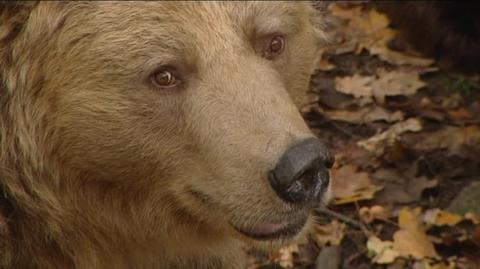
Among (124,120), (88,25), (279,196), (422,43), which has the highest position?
(88,25)

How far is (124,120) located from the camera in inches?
144

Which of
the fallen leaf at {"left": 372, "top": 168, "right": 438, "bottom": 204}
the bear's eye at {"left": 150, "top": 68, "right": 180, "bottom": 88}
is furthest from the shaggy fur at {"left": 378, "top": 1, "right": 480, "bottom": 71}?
the bear's eye at {"left": 150, "top": 68, "right": 180, "bottom": 88}

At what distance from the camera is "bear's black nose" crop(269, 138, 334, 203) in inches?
131

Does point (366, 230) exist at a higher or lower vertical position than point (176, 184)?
lower

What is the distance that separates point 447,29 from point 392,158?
113 cm

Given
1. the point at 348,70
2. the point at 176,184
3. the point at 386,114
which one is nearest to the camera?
the point at 176,184

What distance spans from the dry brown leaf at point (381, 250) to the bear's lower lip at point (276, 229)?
4.69ft

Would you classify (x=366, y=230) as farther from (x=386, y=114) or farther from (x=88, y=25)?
(x=88, y=25)

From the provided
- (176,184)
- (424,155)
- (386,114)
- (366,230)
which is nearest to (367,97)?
(386,114)

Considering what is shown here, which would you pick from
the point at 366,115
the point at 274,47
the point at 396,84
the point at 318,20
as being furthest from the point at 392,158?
the point at 274,47

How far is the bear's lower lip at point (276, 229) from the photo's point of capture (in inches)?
145

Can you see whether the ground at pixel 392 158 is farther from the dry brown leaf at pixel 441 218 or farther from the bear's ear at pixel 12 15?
the bear's ear at pixel 12 15

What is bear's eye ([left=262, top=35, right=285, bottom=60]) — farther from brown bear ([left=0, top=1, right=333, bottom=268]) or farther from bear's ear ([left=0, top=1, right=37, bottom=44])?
bear's ear ([left=0, top=1, right=37, bottom=44])

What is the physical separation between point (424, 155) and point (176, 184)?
2.49 metres
